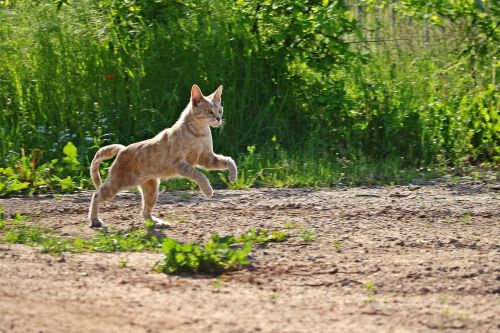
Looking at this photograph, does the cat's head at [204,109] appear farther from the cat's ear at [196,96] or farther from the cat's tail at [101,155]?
the cat's tail at [101,155]

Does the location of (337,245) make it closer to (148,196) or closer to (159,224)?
(159,224)

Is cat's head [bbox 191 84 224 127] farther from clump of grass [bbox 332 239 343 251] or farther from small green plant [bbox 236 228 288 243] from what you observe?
clump of grass [bbox 332 239 343 251]

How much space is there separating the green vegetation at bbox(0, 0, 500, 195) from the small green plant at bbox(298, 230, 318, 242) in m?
2.99

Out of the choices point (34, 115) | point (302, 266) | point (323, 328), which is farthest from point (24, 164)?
point (323, 328)

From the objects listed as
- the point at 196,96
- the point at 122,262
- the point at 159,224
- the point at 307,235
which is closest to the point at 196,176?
the point at 159,224

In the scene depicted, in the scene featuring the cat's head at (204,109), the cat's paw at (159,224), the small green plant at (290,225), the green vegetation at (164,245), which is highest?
the cat's head at (204,109)

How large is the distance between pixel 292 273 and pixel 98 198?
93.5 inches

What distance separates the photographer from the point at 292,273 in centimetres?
638

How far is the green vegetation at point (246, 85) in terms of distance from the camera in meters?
10.9

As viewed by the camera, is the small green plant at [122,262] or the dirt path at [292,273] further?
the small green plant at [122,262]

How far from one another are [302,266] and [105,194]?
2303mm

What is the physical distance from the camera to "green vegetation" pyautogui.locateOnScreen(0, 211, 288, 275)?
20.7 ft

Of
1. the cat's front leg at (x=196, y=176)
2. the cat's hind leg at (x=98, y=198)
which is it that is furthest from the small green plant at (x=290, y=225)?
the cat's hind leg at (x=98, y=198)

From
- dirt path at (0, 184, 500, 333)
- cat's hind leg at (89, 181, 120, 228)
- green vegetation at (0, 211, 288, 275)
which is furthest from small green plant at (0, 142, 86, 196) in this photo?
cat's hind leg at (89, 181, 120, 228)
